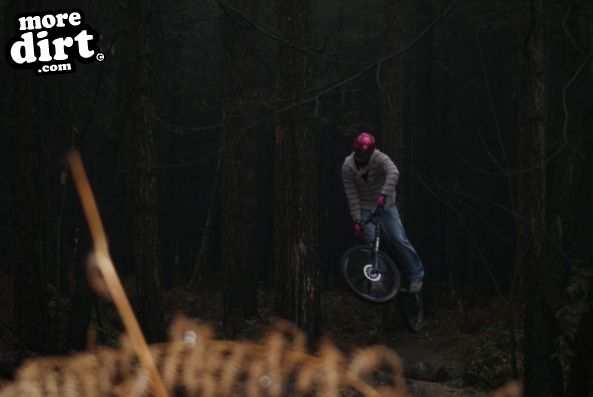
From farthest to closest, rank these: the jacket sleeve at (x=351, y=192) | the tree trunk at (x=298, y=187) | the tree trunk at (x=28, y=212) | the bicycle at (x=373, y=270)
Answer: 1. the tree trunk at (x=28, y=212)
2. the tree trunk at (x=298, y=187)
3. the bicycle at (x=373, y=270)
4. the jacket sleeve at (x=351, y=192)

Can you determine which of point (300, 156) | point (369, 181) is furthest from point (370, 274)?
point (300, 156)

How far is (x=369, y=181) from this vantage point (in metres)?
11.1

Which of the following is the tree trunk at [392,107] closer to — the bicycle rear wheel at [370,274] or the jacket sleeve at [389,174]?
the bicycle rear wheel at [370,274]

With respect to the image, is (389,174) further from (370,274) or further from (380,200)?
(370,274)

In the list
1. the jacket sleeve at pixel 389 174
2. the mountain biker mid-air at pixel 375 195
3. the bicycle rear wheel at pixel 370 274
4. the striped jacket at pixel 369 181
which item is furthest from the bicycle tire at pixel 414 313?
the jacket sleeve at pixel 389 174

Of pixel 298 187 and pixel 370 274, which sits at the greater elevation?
pixel 298 187

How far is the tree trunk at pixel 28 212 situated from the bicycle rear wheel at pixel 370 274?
501 centimetres

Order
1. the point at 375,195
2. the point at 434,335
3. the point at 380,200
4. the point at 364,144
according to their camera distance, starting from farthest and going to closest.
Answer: the point at 434,335 → the point at 375,195 → the point at 380,200 → the point at 364,144

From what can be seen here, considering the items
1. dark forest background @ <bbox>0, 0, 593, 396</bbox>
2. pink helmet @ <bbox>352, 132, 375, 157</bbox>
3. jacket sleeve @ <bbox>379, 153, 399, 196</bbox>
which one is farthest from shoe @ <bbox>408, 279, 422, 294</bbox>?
pink helmet @ <bbox>352, 132, 375, 157</bbox>

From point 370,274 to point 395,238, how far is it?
0.60 metres

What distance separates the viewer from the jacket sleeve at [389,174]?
10.6 meters

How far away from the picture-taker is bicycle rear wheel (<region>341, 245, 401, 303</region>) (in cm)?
1137

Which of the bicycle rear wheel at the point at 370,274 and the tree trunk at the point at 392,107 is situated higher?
the tree trunk at the point at 392,107

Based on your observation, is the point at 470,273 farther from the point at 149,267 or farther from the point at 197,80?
the point at 149,267
